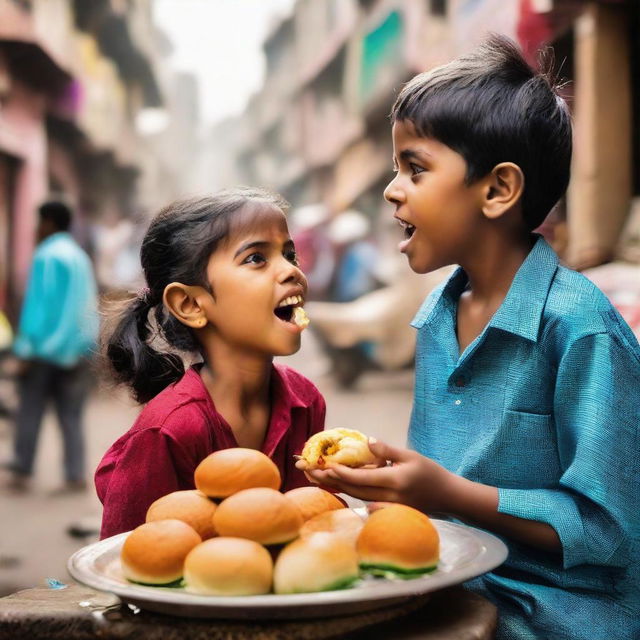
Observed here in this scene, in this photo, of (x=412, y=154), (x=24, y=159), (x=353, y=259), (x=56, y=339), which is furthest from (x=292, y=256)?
(x=353, y=259)

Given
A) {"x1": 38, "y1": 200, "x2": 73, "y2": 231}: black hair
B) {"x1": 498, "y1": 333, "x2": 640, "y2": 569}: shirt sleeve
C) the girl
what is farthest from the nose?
{"x1": 38, "y1": 200, "x2": 73, "y2": 231}: black hair

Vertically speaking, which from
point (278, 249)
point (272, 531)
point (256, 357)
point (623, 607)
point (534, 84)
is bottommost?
point (623, 607)

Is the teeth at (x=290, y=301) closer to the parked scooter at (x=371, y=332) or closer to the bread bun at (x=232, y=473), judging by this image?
the bread bun at (x=232, y=473)

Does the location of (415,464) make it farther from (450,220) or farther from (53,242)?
(53,242)

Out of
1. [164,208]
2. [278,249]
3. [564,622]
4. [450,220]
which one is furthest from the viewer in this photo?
[164,208]

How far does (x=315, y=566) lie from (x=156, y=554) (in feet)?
0.70

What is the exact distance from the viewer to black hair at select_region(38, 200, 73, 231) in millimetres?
6328

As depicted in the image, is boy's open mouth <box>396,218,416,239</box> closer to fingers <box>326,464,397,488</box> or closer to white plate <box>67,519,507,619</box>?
fingers <box>326,464,397,488</box>

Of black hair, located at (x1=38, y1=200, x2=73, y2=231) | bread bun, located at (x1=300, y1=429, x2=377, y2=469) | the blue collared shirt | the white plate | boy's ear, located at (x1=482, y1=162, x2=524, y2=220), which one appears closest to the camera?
the white plate

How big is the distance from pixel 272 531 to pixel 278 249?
2.57ft

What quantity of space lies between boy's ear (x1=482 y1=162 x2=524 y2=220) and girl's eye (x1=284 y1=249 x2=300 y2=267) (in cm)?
42

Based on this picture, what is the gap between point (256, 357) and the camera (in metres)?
1.98

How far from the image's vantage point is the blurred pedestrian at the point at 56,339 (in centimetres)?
623

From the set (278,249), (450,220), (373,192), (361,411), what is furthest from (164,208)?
(373,192)
